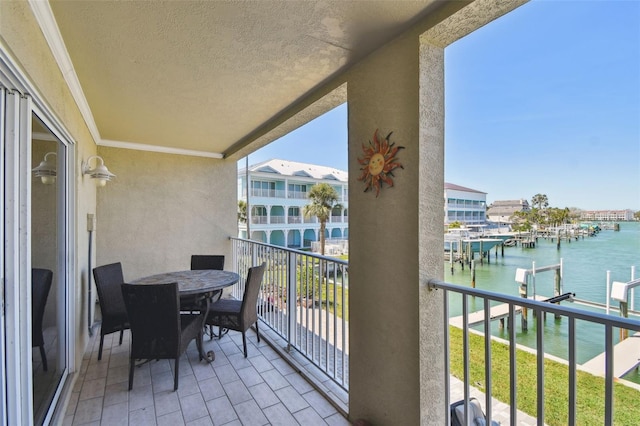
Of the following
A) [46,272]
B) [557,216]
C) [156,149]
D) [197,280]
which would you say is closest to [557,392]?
[197,280]

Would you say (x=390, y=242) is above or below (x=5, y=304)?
above

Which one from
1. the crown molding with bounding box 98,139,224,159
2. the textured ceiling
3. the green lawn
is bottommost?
the green lawn

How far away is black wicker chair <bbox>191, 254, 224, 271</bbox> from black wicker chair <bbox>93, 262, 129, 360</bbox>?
98 centimetres

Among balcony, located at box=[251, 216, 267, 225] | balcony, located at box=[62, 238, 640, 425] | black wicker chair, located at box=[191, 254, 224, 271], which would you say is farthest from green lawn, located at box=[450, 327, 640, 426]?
balcony, located at box=[251, 216, 267, 225]

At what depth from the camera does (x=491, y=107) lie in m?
12.5

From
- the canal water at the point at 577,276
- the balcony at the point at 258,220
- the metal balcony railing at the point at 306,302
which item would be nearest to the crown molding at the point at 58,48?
the metal balcony railing at the point at 306,302

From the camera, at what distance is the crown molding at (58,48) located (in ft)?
4.76

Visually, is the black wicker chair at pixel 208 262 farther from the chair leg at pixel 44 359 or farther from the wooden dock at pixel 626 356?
the wooden dock at pixel 626 356

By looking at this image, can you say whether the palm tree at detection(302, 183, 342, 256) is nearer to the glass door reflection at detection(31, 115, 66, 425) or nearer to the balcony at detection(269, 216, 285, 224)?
the balcony at detection(269, 216, 285, 224)

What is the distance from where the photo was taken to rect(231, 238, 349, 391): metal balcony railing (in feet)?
7.89

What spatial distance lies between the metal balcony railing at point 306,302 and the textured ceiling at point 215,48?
1.55 metres

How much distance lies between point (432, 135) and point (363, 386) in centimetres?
171

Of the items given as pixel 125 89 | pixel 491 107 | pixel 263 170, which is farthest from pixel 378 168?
pixel 263 170

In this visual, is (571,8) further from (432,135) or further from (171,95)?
(171,95)
